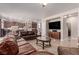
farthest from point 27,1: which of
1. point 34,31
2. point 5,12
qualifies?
point 34,31

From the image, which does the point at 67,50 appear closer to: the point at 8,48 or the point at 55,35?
the point at 55,35

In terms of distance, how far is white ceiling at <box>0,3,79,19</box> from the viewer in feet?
7.00

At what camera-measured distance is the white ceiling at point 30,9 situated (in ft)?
7.00

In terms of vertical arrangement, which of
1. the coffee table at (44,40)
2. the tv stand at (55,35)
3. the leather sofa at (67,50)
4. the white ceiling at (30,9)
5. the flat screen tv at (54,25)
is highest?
the white ceiling at (30,9)

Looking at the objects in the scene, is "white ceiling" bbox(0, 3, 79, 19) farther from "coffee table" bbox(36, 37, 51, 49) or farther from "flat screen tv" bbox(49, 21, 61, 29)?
"coffee table" bbox(36, 37, 51, 49)

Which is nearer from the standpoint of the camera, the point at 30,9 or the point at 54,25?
the point at 30,9

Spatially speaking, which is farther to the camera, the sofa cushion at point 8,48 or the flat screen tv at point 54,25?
the flat screen tv at point 54,25

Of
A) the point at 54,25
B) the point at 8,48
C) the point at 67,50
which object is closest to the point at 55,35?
the point at 54,25

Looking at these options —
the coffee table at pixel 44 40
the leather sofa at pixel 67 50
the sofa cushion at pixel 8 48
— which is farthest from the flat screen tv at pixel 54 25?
the sofa cushion at pixel 8 48

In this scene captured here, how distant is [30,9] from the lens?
2.16 meters

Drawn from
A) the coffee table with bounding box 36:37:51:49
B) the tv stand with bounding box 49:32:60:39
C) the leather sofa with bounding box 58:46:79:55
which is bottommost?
the leather sofa with bounding box 58:46:79:55

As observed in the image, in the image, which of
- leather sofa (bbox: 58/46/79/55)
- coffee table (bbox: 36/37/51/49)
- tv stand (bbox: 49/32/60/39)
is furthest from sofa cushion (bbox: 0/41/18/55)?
leather sofa (bbox: 58/46/79/55)

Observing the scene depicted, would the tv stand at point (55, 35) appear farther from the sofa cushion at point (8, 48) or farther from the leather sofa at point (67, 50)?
the sofa cushion at point (8, 48)

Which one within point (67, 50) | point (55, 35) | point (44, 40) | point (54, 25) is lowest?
point (67, 50)
